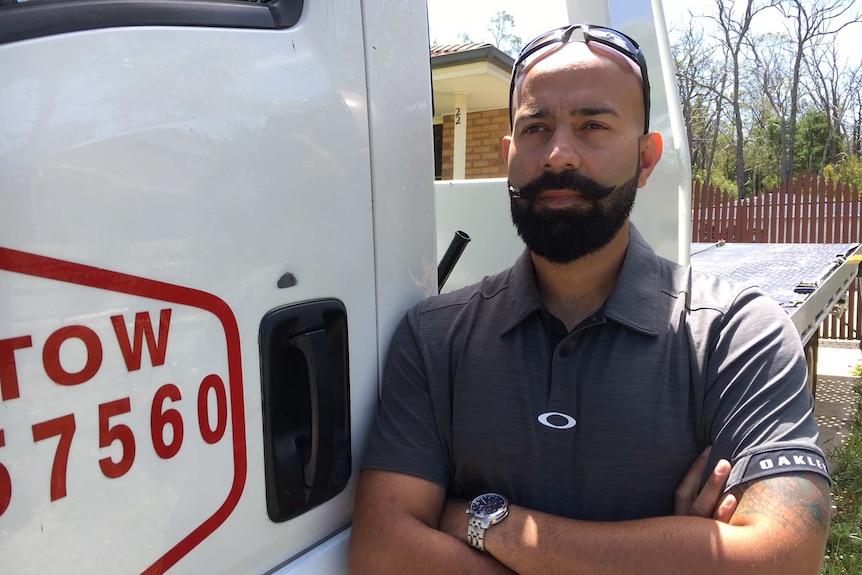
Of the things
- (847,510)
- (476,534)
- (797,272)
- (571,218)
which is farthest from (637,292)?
(797,272)

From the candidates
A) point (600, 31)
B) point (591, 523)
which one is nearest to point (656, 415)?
point (591, 523)

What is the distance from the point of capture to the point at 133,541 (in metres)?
0.89

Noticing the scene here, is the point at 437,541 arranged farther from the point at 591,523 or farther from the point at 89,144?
the point at 89,144

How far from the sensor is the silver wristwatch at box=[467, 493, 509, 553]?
47.9 inches

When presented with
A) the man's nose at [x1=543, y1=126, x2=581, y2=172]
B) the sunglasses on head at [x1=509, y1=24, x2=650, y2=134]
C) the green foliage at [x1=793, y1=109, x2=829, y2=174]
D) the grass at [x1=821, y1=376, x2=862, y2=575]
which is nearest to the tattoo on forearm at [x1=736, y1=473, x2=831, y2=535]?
the man's nose at [x1=543, y1=126, x2=581, y2=172]

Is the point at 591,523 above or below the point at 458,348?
below

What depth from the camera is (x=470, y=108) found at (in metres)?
5.62

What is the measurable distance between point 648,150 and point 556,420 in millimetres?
660

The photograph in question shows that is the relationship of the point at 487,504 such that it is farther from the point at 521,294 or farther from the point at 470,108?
the point at 470,108

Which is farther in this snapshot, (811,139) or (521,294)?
(811,139)

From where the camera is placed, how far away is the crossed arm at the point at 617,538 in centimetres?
109

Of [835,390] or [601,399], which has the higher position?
[601,399]

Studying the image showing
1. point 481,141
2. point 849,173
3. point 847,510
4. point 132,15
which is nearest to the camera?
point 132,15

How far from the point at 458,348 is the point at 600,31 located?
738mm
